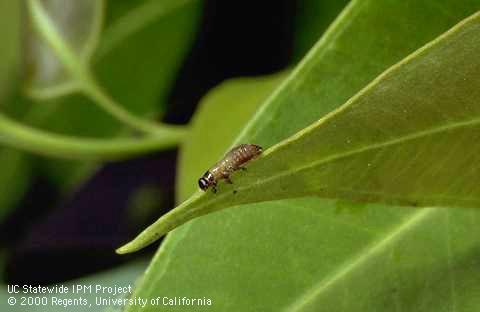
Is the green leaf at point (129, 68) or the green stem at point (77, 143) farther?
the green leaf at point (129, 68)

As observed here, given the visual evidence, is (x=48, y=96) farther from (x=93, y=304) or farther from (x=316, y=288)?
(x=316, y=288)

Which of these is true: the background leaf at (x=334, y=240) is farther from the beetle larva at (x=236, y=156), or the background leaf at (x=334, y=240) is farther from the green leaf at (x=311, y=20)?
the green leaf at (x=311, y=20)

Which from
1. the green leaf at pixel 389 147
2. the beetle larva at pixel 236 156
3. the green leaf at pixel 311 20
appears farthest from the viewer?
the green leaf at pixel 311 20

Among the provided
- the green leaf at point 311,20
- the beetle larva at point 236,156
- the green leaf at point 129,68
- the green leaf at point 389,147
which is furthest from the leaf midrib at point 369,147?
the green leaf at point 129,68

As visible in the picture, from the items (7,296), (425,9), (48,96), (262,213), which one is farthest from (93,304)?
(425,9)

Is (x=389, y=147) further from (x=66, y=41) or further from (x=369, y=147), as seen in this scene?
(x=66, y=41)

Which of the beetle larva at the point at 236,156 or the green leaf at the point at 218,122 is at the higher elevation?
the beetle larva at the point at 236,156

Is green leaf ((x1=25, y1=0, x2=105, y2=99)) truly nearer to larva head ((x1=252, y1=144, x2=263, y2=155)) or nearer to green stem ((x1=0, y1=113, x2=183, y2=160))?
green stem ((x1=0, y1=113, x2=183, y2=160))
